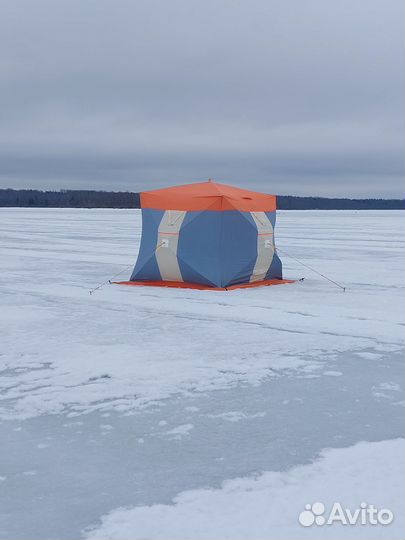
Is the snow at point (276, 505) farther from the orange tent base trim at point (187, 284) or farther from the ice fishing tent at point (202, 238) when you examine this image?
the ice fishing tent at point (202, 238)

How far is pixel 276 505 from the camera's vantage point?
3.07 meters

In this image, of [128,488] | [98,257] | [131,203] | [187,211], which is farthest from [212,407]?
[131,203]

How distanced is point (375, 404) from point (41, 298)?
587 cm

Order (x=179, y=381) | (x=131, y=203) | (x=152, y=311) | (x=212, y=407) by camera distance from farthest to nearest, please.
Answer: (x=131, y=203), (x=152, y=311), (x=179, y=381), (x=212, y=407)

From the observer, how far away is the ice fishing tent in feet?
34.6

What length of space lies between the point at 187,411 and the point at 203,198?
6593 millimetres

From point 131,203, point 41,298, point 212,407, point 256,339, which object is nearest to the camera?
point 212,407

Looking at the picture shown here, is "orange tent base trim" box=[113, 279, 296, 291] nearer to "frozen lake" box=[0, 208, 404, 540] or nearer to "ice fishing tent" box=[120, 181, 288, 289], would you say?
"ice fishing tent" box=[120, 181, 288, 289]

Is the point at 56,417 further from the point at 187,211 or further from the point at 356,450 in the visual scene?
the point at 187,211

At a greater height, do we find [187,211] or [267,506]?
[187,211]

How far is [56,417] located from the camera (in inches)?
168

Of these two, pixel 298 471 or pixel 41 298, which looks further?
pixel 41 298
